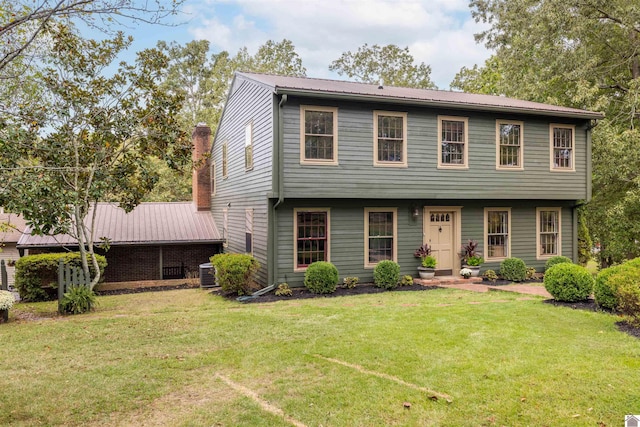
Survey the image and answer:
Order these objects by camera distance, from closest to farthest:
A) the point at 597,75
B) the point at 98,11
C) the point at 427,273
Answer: the point at 98,11 → the point at 427,273 → the point at 597,75

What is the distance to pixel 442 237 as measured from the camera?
529 inches

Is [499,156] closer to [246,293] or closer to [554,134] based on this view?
[554,134]

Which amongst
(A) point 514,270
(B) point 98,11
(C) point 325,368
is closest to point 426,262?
(A) point 514,270

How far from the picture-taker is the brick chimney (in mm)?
17938

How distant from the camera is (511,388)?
4.58 meters

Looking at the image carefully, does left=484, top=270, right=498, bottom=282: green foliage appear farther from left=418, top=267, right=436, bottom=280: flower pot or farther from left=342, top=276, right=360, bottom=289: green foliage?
left=342, top=276, right=360, bottom=289: green foliage

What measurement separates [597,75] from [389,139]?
1265cm

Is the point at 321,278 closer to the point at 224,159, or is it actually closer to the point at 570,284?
the point at 570,284

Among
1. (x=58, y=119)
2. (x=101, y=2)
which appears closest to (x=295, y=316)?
(x=101, y=2)

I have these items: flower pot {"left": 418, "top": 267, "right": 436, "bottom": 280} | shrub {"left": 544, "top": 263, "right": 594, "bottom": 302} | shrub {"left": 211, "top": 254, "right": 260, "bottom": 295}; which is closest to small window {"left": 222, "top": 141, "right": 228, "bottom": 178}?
shrub {"left": 211, "top": 254, "right": 260, "bottom": 295}

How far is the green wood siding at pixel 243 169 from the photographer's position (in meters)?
11.7

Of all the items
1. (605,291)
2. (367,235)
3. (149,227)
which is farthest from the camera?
(149,227)

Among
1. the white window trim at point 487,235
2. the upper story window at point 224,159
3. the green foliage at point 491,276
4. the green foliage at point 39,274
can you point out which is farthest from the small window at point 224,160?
the green foliage at point 491,276

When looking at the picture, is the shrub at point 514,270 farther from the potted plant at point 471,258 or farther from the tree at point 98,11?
the tree at point 98,11
